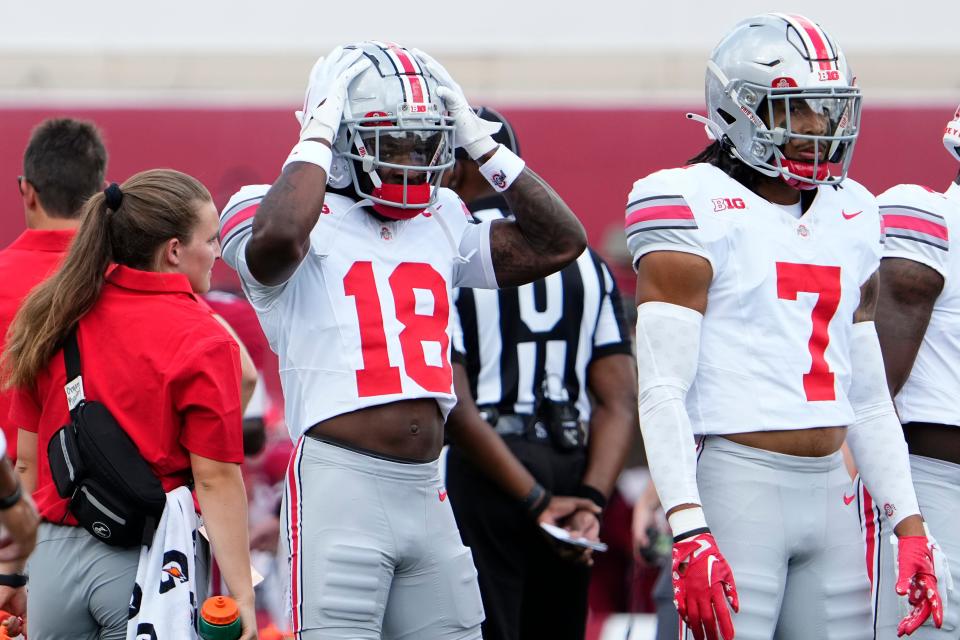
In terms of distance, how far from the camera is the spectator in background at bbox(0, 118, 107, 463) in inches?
148

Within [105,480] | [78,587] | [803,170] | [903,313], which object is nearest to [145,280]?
[105,480]

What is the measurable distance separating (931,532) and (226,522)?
5.39 feet

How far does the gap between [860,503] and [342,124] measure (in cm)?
147

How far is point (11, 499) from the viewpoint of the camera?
242cm

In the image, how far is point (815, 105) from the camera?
333cm

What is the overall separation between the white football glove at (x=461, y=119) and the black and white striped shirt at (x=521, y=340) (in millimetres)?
796

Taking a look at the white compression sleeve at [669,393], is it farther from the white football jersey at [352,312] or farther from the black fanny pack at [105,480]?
the black fanny pack at [105,480]

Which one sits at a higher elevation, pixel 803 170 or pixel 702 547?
pixel 803 170

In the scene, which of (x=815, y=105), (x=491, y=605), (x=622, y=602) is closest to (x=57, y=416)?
(x=491, y=605)

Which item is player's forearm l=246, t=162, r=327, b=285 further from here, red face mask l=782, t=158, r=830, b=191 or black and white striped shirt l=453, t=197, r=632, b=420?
black and white striped shirt l=453, t=197, r=632, b=420

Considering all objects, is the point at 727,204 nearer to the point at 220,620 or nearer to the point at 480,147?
the point at 480,147

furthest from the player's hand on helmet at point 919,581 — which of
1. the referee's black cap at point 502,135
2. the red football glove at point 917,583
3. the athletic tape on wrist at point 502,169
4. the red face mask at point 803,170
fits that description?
the referee's black cap at point 502,135

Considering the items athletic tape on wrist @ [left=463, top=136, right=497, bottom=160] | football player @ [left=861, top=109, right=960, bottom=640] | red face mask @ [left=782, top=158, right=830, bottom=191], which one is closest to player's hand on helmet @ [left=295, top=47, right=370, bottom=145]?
athletic tape on wrist @ [left=463, top=136, right=497, bottom=160]

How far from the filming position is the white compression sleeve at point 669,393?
3088 mm
